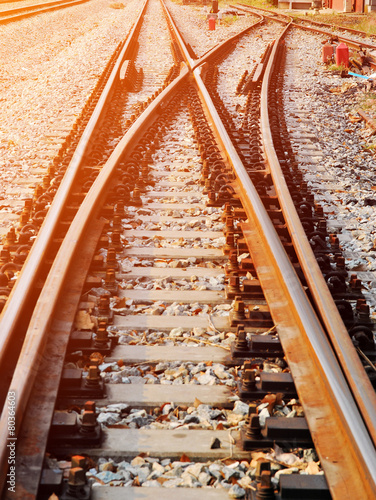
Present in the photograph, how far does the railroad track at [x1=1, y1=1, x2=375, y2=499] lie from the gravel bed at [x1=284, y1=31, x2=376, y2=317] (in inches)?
18.4

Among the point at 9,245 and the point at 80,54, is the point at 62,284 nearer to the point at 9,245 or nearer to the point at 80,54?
the point at 9,245

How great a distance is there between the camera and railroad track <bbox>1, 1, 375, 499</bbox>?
8.63 ft

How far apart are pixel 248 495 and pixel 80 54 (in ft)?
50.2

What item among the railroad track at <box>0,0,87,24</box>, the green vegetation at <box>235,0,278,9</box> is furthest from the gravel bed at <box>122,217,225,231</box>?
the green vegetation at <box>235,0,278,9</box>

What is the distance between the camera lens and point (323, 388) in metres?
2.96

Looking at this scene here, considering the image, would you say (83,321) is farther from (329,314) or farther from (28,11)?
(28,11)

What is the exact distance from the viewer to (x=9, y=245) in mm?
4688

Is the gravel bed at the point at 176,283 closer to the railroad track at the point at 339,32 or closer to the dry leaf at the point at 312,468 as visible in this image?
the dry leaf at the point at 312,468

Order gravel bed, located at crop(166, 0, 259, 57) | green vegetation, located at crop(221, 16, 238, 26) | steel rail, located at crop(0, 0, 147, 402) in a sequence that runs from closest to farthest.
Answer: steel rail, located at crop(0, 0, 147, 402) < gravel bed, located at crop(166, 0, 259, 57) < green vegetation, located at crop(221, 16, 238, 26)

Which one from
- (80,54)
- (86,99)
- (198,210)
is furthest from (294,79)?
(198,210)

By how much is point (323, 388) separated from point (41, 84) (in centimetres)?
1071

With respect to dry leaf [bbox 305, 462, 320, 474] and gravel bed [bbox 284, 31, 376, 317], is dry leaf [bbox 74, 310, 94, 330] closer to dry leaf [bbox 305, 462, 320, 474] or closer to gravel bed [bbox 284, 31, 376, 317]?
dry leaf [bbox 305, 462, 320, 474]

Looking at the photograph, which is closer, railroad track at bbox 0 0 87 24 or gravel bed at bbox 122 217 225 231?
gravel bed at bbox 122 217 225 231

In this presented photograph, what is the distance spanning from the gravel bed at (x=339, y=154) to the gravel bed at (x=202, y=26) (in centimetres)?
482
